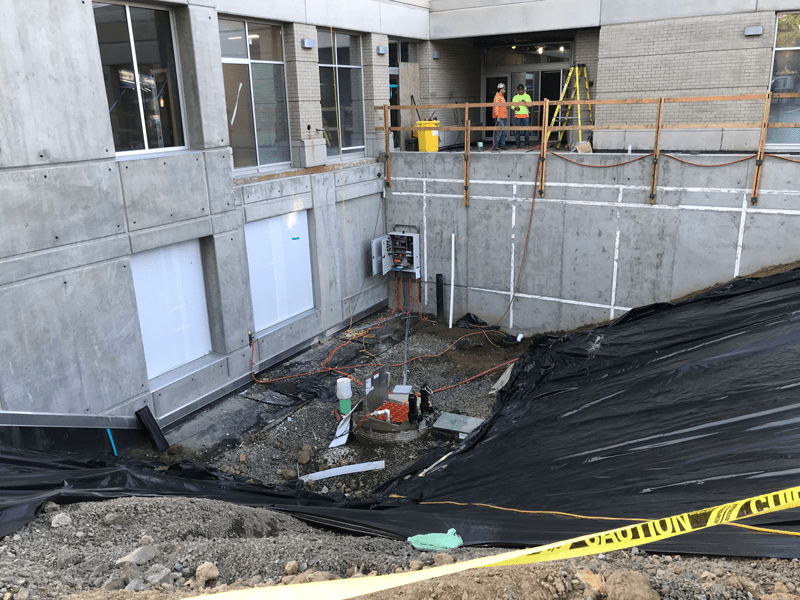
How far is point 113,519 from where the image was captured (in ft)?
16.0

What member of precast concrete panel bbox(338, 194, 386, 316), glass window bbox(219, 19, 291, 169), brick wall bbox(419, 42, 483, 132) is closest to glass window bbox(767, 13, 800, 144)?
brick wall bbox(419, 42, 483, 132)

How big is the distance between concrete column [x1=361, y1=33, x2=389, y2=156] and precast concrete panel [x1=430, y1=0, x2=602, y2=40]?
9.03 feet

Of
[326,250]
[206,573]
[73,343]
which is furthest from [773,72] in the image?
[206,573]

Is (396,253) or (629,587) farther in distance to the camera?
(396,253)

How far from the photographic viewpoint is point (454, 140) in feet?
61.1

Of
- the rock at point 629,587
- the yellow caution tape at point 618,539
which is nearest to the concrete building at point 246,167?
the yellow caution tape at point 618,539

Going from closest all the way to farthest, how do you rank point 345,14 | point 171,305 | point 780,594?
point 780,594, point 171,305, point 345,14

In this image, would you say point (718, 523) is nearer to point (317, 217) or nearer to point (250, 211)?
point (250, 211)

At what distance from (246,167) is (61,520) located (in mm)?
8411

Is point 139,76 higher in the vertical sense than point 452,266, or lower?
higher

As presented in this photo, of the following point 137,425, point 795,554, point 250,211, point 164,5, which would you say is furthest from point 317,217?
point 795,554

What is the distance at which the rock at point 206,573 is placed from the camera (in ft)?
12.9

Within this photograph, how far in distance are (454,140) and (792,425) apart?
1488 centimetres

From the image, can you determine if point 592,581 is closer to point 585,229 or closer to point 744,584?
point 744,584
